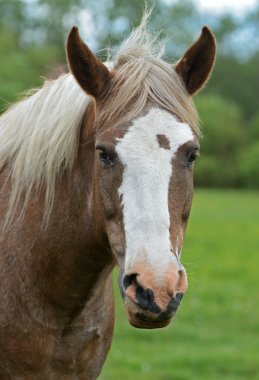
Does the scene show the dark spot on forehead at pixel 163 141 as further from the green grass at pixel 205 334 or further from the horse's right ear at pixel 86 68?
the green grass at pixel 205 334

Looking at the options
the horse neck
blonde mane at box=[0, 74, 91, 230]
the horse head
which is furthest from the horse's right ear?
the horse neck

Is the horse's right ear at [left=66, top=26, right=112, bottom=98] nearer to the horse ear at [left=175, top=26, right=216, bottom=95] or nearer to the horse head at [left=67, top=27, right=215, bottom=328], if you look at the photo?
the horse head at [left=67, top=27, right=215, bottom=328]

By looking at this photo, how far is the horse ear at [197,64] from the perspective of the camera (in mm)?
3912

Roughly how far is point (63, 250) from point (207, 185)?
187 ft

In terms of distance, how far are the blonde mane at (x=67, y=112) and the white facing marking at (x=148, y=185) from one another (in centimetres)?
13

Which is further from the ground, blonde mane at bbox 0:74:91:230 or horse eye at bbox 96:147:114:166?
horse eye at bbox 96:147:114:166

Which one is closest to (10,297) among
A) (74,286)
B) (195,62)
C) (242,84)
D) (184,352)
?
(74,286)

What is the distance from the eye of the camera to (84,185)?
392 centimetres

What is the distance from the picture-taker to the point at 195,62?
3.95m

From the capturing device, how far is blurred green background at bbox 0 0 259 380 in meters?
8.35

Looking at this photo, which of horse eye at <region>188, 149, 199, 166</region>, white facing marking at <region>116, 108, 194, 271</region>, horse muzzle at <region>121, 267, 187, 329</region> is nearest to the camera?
horse muzzle at <region>121, 267, 187, 329</region>

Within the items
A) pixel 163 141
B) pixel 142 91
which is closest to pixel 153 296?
pixel 163 141

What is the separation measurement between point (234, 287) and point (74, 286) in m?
9.81

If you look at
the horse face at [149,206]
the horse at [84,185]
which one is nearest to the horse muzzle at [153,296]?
the horse face at [149,206]
